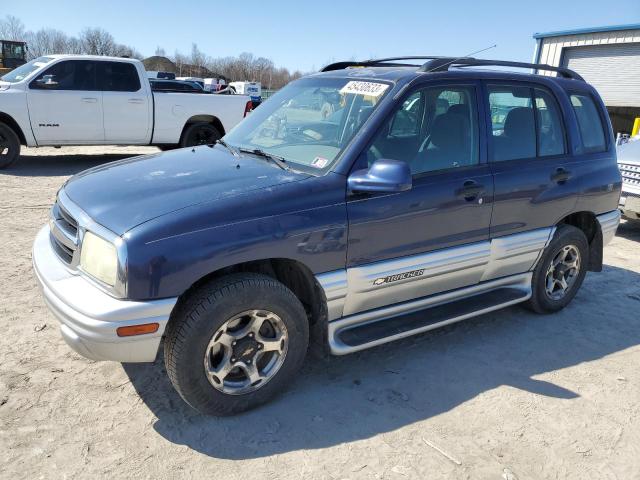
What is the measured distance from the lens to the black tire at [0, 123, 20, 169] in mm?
9305

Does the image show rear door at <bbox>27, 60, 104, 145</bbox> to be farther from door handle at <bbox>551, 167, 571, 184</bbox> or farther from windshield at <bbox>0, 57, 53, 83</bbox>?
door handle at <bbox>551, 167, 571, 184</bbox>

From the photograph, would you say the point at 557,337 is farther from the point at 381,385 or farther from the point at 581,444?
the point at 381,385

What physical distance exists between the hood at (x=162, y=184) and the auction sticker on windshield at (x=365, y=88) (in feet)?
2.51

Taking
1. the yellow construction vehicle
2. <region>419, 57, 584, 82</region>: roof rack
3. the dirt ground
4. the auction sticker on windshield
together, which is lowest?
the dirt ground

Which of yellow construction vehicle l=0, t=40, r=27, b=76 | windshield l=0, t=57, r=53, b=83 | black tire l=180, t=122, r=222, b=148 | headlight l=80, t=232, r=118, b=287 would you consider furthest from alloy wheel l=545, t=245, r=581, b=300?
yellow construction vehicle l=0, t=40, r=27, b=76

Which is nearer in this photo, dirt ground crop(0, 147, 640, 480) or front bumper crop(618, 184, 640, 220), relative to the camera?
dirt ground crop(0, 147, 640, 480)

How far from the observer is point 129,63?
10.2 m

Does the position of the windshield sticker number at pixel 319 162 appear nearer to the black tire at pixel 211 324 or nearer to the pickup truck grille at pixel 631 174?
the black tire at pixel 211 324

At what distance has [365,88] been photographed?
3.57m

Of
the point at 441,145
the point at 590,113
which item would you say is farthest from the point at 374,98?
the point at 590,113

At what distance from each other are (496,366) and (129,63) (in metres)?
9.00

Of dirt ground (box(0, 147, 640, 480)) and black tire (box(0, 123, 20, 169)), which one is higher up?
black tire (box(0, 123, 20, 169))

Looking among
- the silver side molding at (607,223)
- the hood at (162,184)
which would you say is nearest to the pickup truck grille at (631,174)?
the silver side molding at (607,223)

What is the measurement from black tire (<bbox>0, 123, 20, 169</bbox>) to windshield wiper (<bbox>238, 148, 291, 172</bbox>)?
7418 millimetres
